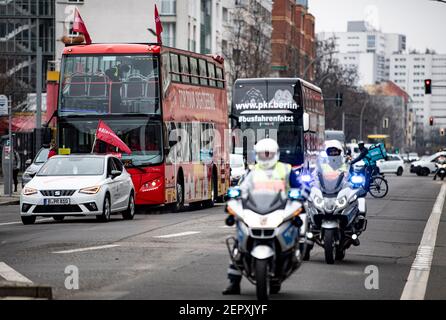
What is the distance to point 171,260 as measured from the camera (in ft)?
55.0

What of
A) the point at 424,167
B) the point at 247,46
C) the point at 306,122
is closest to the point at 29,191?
the point at 306,122

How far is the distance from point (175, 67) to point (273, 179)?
2083cm

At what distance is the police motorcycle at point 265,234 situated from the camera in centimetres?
1184

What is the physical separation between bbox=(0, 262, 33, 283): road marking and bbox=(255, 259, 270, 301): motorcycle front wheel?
3250 mm

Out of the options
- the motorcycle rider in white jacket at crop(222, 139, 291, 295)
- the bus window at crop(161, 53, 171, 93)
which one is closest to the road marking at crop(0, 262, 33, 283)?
the motorcycle rider in white jacket at crop(222, 139, 291, 295)

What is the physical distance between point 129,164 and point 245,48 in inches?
2207

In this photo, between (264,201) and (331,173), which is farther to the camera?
(331,173)

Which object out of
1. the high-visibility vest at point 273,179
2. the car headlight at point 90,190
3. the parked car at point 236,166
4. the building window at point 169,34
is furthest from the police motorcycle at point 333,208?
the building window at point 169,34

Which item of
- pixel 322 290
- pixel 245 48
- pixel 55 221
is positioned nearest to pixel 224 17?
pixel 245 48

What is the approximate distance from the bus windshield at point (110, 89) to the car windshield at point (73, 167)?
10.9 ft

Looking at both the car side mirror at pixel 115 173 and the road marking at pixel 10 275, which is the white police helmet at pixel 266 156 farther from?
the car side mirror at pixel 115 173

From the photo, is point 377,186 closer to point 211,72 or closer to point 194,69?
point 211,72

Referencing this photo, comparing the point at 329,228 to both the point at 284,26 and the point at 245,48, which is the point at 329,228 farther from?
the point at 284,26

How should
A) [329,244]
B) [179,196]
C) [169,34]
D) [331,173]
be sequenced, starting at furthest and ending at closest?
1. [169,34]
2. [179,196]
3. [331,173]
4. [329,244]
